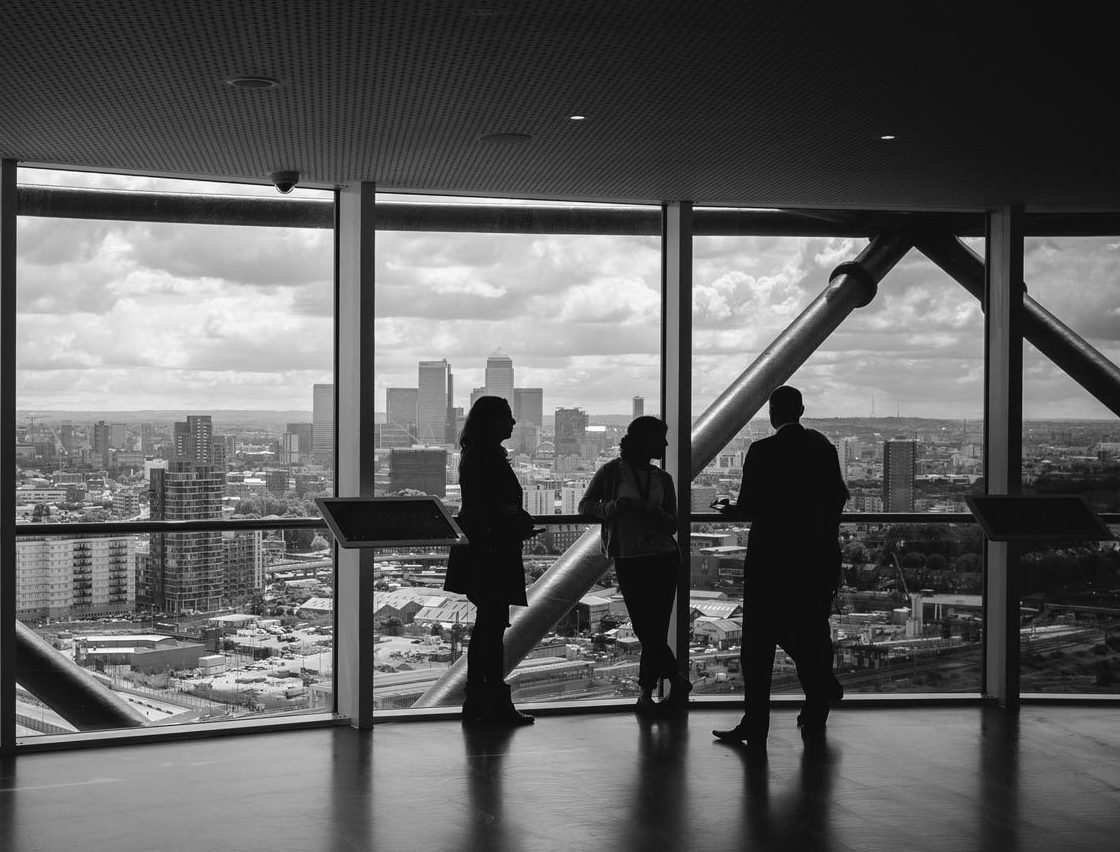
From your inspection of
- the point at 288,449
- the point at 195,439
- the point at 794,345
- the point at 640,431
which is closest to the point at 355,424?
the point at 288,449

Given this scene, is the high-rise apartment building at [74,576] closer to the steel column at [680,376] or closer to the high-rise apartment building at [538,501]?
the high-rise apartment building at [538,501]

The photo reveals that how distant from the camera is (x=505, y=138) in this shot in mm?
5637

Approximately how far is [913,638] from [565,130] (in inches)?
160

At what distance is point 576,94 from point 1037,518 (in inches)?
157

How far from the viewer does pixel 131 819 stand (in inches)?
197

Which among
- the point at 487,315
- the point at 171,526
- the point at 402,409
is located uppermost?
the point at 487,315

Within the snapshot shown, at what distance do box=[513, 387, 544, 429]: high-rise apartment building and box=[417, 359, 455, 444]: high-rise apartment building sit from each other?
0.40m

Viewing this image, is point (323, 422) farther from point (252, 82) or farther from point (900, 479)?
point (900, 479)

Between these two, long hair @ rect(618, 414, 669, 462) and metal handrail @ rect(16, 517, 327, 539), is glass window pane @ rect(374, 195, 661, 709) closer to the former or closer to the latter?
metal handrail @ rect(16, 517, 327, 539)

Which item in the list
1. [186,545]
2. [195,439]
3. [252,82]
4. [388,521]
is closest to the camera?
[252,82]

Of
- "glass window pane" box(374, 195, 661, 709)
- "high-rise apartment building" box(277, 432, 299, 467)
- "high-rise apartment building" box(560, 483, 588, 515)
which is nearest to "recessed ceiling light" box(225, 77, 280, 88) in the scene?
"glass window pane" box(374, 195, 661, 709)

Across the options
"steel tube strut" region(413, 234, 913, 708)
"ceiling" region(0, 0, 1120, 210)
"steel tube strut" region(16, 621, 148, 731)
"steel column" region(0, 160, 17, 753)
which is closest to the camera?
"ceiling" region(0, 0, 1120, 210)

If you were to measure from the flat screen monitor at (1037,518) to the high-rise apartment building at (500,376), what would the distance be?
9.03ft

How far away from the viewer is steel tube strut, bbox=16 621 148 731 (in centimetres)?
627
